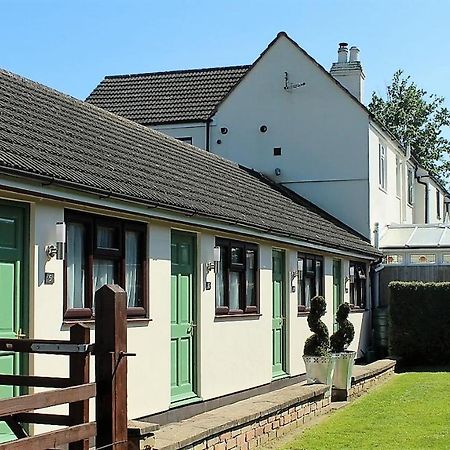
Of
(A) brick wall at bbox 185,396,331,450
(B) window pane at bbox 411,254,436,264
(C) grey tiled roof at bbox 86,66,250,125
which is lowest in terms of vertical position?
(A) brick wall at bbox 185,396,331,450

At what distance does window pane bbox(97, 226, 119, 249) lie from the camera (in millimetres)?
11047

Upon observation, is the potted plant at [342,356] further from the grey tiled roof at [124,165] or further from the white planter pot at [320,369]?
the grey tiled roof at [124,165]

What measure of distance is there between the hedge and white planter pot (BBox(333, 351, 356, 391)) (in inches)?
290

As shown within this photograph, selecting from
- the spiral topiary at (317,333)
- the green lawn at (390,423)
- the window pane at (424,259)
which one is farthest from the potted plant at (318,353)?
the window pane at (424,259)

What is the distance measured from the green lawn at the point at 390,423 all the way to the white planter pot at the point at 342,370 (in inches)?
17.1

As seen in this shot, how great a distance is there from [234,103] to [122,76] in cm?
631

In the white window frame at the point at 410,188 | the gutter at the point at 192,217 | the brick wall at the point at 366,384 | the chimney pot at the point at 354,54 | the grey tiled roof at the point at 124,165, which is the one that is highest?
the chimney pot at the point at 354,54

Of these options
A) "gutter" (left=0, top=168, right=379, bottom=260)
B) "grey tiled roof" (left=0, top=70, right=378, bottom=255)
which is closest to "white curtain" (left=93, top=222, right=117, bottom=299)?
→ "gutter" (left=0, top=168, right=379, bottom=260)

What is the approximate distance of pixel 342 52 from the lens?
28516 mm

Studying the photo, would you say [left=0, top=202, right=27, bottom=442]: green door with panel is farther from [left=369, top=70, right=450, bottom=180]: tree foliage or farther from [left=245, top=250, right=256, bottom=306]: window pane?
[left=369, top=70, right=450, bottom=180]: tree foliage

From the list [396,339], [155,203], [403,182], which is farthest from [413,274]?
[155,203]

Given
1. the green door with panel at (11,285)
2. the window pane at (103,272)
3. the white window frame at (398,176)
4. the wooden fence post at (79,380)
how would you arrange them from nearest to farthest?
the wooden fence post at (79,380), the green door with panel at (11,285), the window pane at (103,272), the white window frame at (398,176)

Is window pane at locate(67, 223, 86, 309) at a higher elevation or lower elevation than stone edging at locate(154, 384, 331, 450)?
higher

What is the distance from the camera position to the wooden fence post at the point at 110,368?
6074 mm
